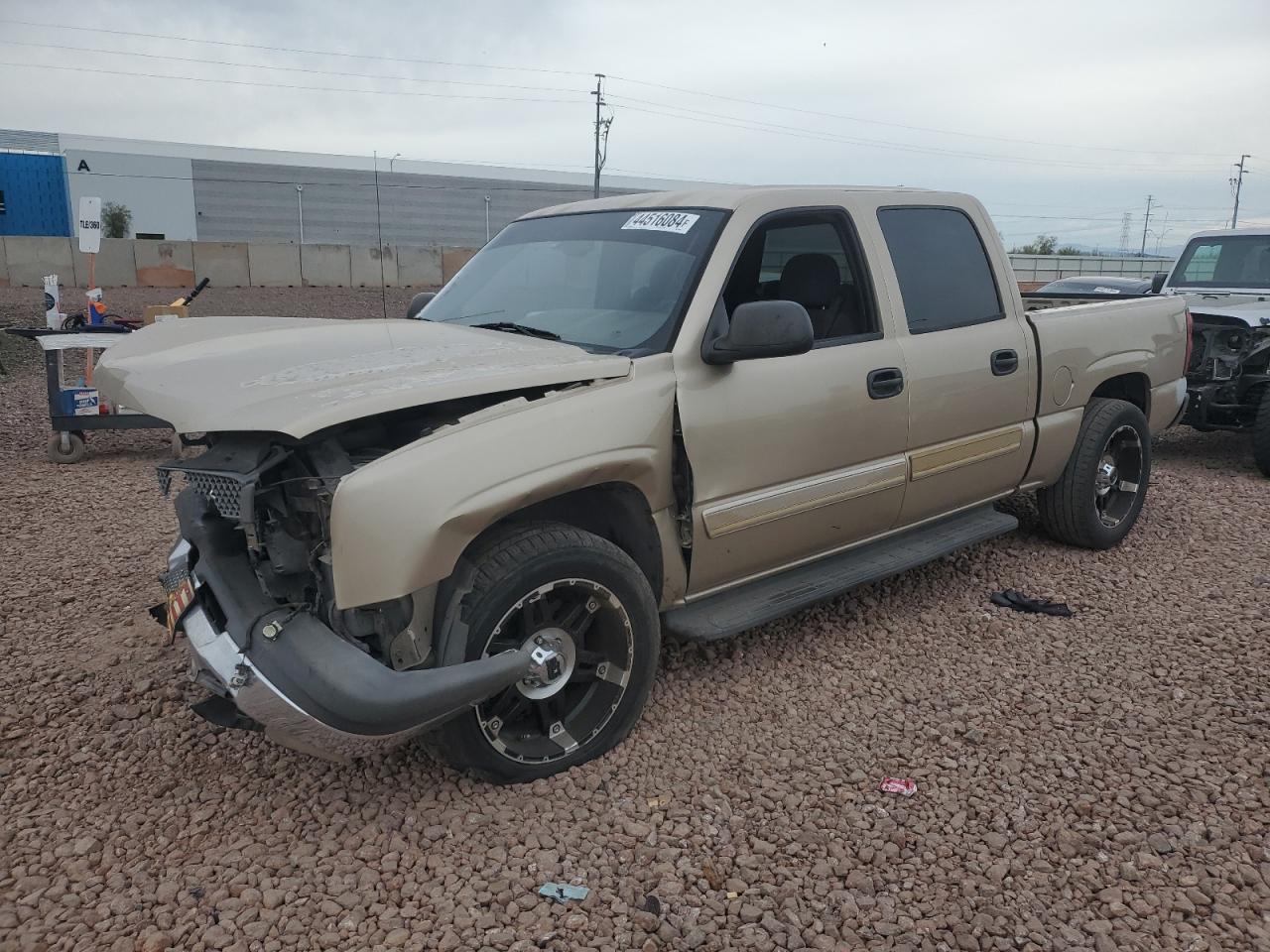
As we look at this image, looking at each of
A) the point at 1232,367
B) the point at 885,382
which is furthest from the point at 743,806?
the point at 1232,367

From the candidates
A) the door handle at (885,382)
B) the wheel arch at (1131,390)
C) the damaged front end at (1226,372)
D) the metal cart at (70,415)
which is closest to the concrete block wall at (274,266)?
the metal cart at (70,415)

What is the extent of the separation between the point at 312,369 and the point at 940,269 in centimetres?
286

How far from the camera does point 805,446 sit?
3717mm

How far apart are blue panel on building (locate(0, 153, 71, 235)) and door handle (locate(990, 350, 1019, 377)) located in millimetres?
48024

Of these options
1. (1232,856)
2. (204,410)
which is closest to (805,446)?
(1232,856)

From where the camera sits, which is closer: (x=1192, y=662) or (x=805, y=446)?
(x=805, y=446)

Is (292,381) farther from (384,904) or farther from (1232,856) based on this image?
(1232,856)

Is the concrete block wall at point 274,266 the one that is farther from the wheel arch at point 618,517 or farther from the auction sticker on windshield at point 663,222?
the wheel arch at point 618,517

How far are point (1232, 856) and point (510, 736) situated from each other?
2.14 metres

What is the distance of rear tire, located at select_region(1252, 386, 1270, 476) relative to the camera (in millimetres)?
7309

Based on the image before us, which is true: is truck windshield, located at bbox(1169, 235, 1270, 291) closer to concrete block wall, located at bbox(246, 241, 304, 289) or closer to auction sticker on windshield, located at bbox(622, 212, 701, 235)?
auction sticker on windshield, located at bbox(622, 212, 701, 235)

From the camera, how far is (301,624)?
273cm

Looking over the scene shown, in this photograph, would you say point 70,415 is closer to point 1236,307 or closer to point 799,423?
point 799,423

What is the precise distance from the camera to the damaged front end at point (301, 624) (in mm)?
2578
